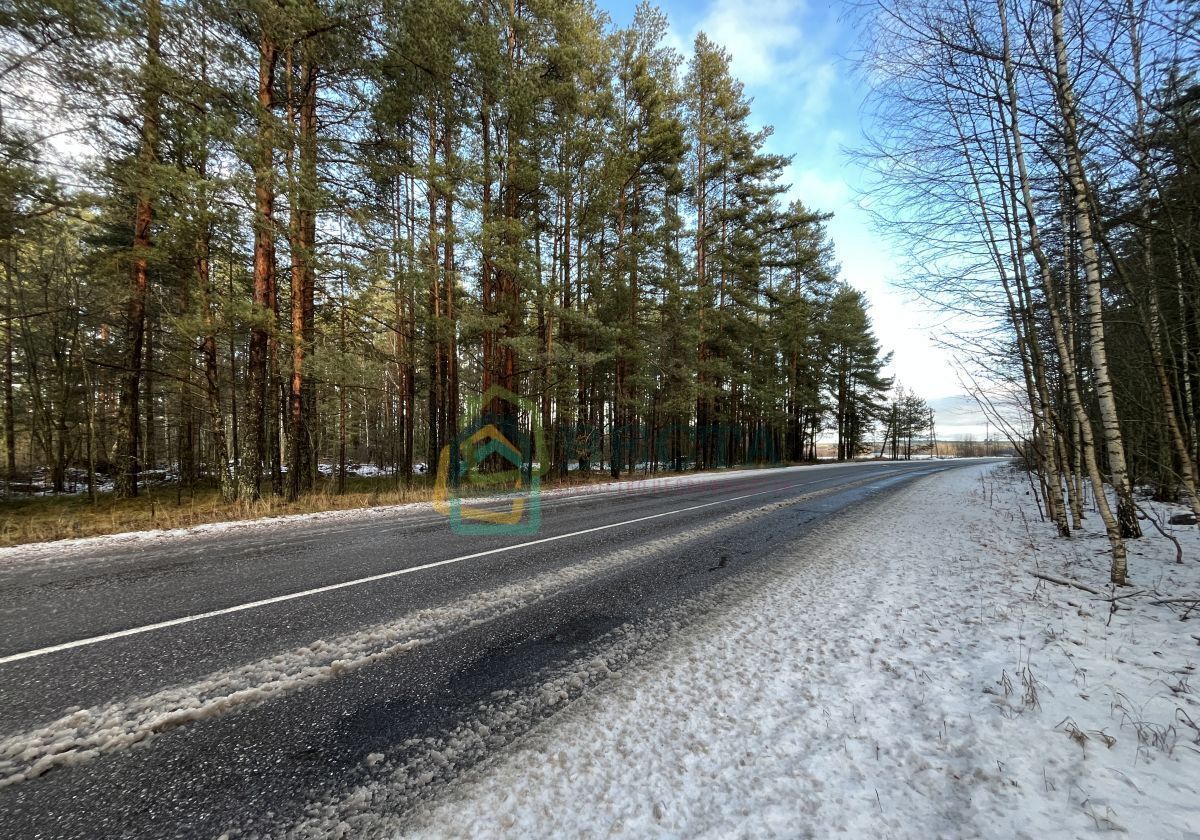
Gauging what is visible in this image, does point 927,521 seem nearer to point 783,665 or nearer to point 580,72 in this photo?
point 783,665

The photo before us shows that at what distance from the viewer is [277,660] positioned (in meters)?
2.94

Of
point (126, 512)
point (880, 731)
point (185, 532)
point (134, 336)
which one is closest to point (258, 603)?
point (880, 731)

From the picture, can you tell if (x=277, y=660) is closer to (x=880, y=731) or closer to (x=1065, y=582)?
(x=880, y=731)

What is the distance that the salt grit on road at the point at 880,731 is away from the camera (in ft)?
5.75

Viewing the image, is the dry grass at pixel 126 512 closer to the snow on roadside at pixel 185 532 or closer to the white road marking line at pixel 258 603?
the snow on roadside at pixel 185 532

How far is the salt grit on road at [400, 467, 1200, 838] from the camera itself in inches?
69.0

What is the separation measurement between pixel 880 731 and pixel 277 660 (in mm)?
3712

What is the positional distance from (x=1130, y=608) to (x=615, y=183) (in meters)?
15.9

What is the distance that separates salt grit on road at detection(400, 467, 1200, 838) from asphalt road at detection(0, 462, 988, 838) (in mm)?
420

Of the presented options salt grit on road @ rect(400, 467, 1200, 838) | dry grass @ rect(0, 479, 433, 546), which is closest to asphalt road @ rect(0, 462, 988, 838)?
salt grit on road @ rect(400, 467, 1200, 838)

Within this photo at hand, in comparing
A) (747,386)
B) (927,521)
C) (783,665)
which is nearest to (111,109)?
(783,665)

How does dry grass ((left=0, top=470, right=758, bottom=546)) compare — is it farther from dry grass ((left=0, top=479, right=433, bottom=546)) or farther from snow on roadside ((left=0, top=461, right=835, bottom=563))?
snow on roadside ((left=0, top=461, right=835, bottom=563))

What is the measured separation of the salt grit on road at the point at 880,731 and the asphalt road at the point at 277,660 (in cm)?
42

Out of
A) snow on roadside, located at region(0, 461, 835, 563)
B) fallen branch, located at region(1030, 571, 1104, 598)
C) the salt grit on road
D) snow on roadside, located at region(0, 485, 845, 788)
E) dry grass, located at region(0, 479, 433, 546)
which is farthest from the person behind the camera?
dry grass, located at region(0, 479, 433, 546)
